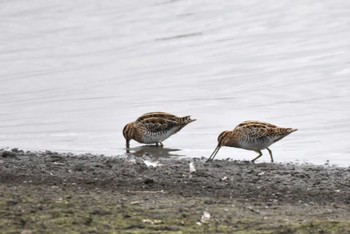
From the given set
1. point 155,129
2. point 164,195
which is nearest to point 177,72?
point 155,129

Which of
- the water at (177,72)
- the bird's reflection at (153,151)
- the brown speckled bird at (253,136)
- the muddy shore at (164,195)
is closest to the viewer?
the muddy shore at (164,195)

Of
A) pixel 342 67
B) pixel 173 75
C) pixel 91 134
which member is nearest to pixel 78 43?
pixel 173 75

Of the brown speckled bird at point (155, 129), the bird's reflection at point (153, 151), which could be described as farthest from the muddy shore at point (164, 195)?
the brown speckled bird at point (155, 129)

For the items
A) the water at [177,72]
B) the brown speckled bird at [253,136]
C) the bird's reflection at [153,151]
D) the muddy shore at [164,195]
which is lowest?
the muddy shore at [164,195]

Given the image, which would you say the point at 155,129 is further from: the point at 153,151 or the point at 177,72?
the point at 177,72

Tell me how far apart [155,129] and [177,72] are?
17.4 ft

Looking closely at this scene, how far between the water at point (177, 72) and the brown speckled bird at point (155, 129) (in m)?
0.18

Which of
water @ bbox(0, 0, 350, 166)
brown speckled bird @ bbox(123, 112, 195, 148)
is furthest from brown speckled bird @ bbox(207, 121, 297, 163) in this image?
brown speckled bird @ bbox(123, 112, 195, 148)

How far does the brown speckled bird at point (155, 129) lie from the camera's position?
48.3ft

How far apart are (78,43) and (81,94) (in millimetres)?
5571

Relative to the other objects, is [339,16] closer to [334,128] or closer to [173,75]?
[173,75]

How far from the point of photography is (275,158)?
44.6 feet

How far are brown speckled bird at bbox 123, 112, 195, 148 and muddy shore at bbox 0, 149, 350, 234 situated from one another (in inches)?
64.3

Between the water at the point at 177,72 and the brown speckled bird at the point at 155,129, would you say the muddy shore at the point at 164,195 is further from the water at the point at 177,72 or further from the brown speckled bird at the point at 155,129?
the water at the point at 177,72
